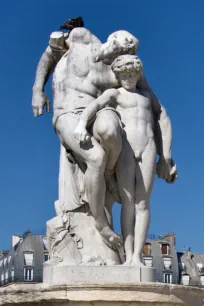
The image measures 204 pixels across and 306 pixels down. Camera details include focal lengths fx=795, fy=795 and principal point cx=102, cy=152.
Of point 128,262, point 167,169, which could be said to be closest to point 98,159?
point 167,169

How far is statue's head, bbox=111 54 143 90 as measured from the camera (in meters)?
9.07

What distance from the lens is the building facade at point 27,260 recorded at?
2057 inches

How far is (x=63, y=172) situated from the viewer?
932 centimetres

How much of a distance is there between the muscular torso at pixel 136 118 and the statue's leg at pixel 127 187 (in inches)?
4.6

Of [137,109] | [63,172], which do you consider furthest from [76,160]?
[137,109]

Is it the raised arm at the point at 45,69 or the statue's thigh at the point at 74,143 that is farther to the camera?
the raised arm at the point at 45,69

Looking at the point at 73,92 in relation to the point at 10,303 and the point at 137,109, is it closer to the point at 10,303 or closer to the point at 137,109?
the point at 137,109

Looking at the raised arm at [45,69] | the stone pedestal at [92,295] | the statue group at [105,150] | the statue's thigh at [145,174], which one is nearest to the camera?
the stone pedestal at [92,295]

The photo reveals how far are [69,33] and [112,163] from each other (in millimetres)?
1976

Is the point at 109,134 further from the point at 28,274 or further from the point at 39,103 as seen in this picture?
the point at 28,274

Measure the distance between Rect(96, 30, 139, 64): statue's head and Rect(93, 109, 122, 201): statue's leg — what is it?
84cm

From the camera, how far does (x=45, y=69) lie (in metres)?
9.99

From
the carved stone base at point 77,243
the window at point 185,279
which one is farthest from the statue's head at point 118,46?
the window at point 185,279

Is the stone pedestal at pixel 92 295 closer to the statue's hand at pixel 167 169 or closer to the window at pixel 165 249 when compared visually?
the statue's hand at pixel 167 169
